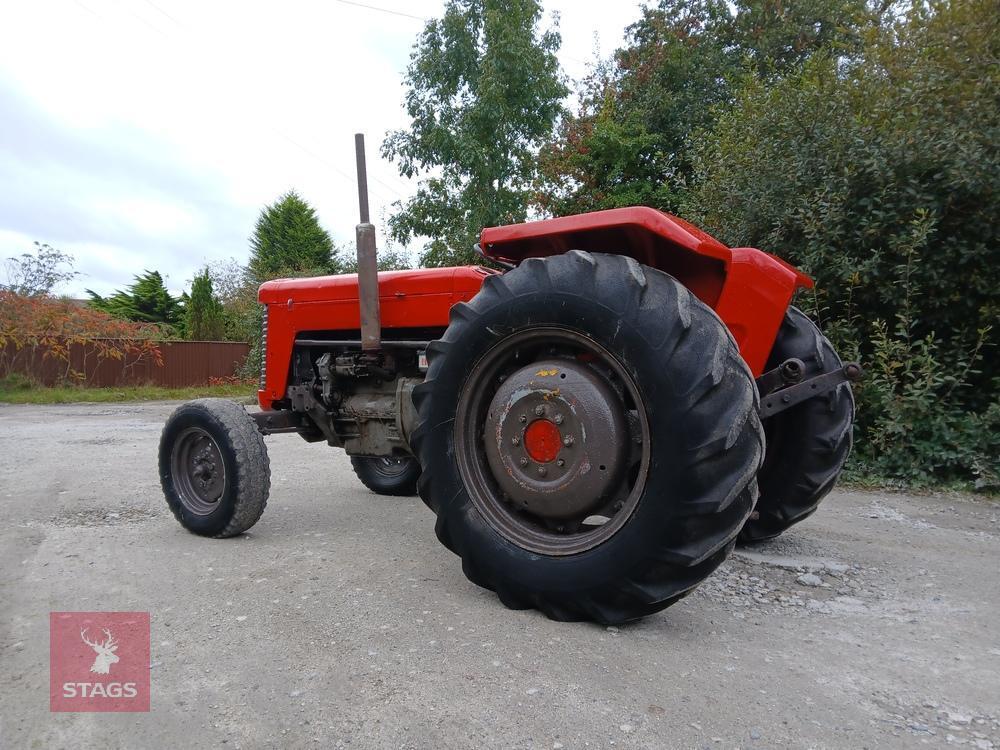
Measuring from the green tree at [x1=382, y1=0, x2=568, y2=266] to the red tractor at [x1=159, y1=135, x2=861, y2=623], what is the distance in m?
9.53

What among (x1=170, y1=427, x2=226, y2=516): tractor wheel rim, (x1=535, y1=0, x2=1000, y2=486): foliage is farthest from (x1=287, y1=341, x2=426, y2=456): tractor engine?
(x1=535, y1=0, x2=1000, y2=486): foliage

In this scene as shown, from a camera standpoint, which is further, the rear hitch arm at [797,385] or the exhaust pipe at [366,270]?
the exhaust pipe at [366,270]

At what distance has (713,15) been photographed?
43.0 ft

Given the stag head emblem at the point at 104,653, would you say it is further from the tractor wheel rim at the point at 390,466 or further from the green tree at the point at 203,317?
the green tree at the point at 203,317

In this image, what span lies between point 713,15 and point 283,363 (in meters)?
12.6

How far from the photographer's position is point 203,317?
2503 centimetres

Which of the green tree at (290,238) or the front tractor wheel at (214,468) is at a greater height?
the green tree at (290,238)

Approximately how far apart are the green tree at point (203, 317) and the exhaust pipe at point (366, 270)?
23486mm

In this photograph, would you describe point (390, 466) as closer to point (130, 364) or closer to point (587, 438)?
point (587, 438)

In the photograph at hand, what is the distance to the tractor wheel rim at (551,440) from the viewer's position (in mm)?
2402

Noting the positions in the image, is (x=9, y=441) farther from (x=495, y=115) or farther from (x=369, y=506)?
(x=495, y=115)

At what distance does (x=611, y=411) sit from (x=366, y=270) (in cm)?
174

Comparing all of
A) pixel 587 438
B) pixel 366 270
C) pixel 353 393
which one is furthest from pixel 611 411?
pixel 353 393

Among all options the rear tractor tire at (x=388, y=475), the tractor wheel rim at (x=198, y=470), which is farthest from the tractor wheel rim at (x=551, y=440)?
the rear tractor tire at (x=388, y=475)
